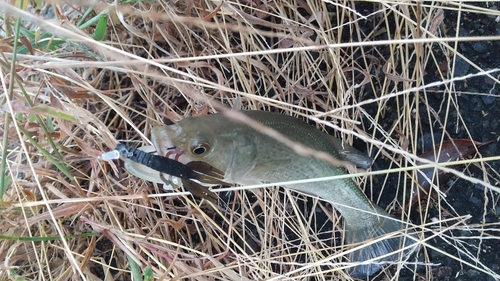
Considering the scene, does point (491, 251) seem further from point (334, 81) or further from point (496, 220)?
point (334, 81)

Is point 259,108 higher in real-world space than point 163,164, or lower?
lower

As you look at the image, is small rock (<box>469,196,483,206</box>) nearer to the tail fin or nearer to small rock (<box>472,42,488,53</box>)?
the tail fin

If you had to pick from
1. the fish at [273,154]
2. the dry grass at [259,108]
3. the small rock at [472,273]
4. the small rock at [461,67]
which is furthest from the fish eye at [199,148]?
the small rock at [472,273]

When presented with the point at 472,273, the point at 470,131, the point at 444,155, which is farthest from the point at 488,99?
the point at 472,273

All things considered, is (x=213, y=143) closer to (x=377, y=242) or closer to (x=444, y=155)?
(x=377, y=242)

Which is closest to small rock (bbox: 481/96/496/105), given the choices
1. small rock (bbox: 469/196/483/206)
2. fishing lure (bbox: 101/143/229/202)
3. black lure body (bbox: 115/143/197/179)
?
small rock (bbox: 469/196/483/206)

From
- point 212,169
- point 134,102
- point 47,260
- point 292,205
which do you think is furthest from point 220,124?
point 47,260
